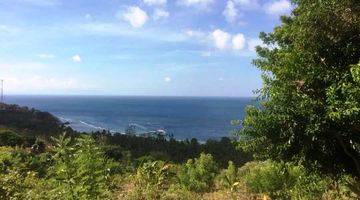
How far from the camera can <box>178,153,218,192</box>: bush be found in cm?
1700

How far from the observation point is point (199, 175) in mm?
18609

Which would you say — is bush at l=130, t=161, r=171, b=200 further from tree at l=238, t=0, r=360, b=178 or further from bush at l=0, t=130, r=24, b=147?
bush at l=0, t=130, r=24, b=147

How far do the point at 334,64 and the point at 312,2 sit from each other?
1189 millimetres

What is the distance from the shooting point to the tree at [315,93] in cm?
826

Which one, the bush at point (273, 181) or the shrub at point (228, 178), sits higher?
the bush at point (273, 181)

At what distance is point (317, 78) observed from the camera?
8578 millimetres

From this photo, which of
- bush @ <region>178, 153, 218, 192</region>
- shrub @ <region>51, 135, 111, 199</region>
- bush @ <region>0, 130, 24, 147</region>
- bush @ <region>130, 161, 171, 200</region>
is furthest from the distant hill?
shrub @ <region>51, 135, 111, 199</region>

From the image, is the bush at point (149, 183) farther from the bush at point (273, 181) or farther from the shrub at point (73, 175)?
the bush at point (273, 181)

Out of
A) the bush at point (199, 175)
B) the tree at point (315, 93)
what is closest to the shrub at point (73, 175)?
the tree at point (315, 93)

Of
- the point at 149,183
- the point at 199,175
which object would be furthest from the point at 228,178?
the point at 149,183

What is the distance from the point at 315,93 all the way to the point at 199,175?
10517mm

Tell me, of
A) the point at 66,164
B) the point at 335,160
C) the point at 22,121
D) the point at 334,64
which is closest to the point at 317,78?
the point at 334,64

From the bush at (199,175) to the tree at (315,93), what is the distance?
7.07 metres

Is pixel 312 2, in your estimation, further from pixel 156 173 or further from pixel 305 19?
pixel 156 173
